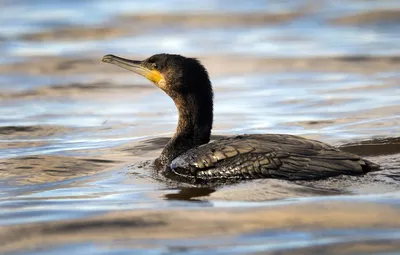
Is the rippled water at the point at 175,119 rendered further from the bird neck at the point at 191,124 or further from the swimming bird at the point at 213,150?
the bird neck at the point at 191,124

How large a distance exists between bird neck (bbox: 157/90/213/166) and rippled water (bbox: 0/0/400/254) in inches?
15.6

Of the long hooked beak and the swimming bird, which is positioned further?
the long hooked beak

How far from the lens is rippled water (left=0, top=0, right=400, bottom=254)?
7.79 m

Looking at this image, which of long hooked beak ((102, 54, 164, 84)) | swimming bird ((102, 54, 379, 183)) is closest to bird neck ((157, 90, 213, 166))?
swimming bird ((102, 54, 379, 183))

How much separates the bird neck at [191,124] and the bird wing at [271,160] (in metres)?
0.56

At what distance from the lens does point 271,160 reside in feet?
30.5

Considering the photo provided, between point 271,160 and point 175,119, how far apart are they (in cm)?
459

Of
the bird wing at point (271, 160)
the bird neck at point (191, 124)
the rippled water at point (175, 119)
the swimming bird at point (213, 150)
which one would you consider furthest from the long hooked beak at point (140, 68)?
the bird wing at point (271, 160)

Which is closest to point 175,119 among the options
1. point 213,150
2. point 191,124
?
point 191,124

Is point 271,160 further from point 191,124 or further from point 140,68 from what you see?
point 140,68

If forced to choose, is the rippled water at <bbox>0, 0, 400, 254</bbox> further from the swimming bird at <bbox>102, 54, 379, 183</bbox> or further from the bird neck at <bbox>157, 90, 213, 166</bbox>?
the bird neck at <bbox>157, 90, 213, 166</bbox>

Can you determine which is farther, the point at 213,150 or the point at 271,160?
the point at 213,150

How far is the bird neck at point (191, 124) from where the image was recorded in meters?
10.3

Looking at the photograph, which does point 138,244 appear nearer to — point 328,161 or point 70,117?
point 328,161
